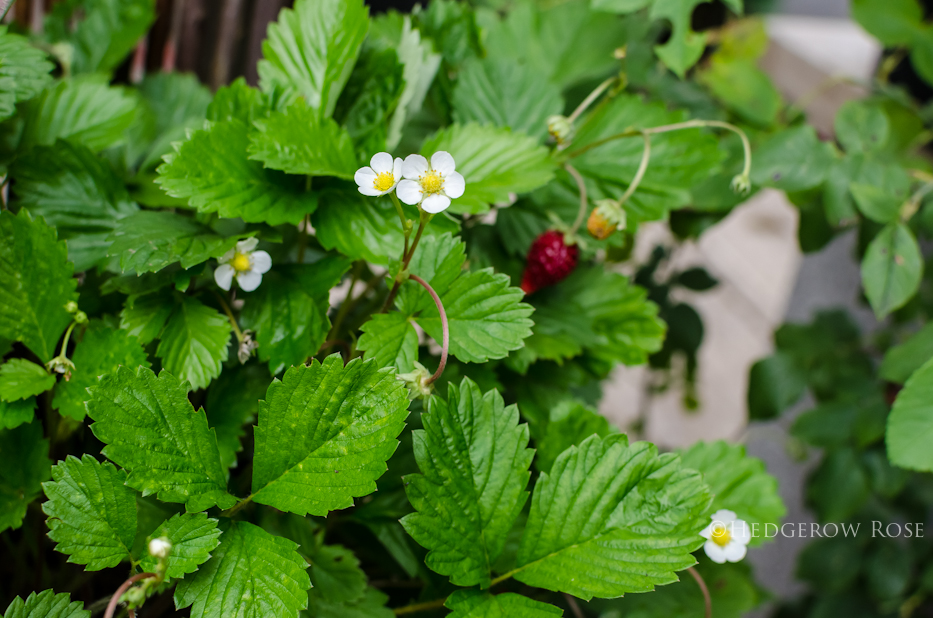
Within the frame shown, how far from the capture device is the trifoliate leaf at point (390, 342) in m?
0.35

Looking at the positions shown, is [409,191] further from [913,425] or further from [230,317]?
[913,425]

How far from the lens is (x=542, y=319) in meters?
0.46

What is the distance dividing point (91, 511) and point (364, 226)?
20 cm

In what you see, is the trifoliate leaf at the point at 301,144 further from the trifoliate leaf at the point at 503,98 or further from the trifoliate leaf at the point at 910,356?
the trifoliate leaf at the point at 910,356

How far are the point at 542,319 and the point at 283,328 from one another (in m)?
0.17

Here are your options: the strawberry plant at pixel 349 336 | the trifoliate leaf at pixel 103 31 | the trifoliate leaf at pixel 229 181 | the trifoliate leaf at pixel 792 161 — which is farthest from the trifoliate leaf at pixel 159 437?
the trifoliate leaf at pixel 792 161

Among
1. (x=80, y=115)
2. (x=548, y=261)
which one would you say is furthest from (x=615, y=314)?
(x=80, y=115)

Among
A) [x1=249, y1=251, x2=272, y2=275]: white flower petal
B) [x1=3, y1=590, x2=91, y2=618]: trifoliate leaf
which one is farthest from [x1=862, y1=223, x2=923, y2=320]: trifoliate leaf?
[x1=3, y1=590, x2=91, y2=618]: trifoliate leaf

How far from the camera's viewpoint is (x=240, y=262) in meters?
0.39

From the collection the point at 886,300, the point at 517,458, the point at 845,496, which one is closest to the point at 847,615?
the point at 845,496

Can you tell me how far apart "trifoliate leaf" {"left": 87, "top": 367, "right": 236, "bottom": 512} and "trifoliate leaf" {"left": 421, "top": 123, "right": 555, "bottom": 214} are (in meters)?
0.19

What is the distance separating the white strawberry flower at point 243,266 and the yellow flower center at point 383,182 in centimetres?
8

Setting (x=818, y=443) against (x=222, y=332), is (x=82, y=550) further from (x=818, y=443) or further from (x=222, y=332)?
(x=818, y=443)

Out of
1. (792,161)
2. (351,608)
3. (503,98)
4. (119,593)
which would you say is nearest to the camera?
(119,593)
